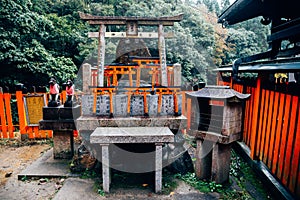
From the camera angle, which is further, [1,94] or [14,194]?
[1,94]

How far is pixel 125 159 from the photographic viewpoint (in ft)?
19.2

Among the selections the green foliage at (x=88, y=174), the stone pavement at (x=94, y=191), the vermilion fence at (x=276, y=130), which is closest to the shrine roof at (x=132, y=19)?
the vermilion fence at (x=276, y=130)

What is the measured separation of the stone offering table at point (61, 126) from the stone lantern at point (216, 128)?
3.60 meters

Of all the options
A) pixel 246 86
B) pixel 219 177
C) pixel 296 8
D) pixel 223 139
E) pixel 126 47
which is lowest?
pixel 219 177

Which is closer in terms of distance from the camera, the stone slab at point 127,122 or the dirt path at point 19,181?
the dirt path at point 19,181

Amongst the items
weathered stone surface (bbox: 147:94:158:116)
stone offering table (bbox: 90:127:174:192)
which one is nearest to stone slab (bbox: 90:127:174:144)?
stone offering table (bbox: 90:127:174:192)

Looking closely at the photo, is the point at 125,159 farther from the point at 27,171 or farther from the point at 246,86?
the point at 246,86

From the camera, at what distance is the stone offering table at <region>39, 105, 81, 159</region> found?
6207mm

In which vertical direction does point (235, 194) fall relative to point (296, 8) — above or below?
below

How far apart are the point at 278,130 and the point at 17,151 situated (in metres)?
8.09

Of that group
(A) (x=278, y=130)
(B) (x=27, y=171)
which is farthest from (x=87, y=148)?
(A) (x=278, y=130)

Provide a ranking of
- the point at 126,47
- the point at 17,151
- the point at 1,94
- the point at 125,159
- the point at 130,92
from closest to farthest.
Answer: the point at 130,92 → the point at 125,159 → the point at 17,151 → the point at 1,94 → the point at 126,47

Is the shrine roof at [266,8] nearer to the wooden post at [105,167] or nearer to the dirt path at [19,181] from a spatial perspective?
the wooden post at [105,167]

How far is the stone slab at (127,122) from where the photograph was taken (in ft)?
17.8
